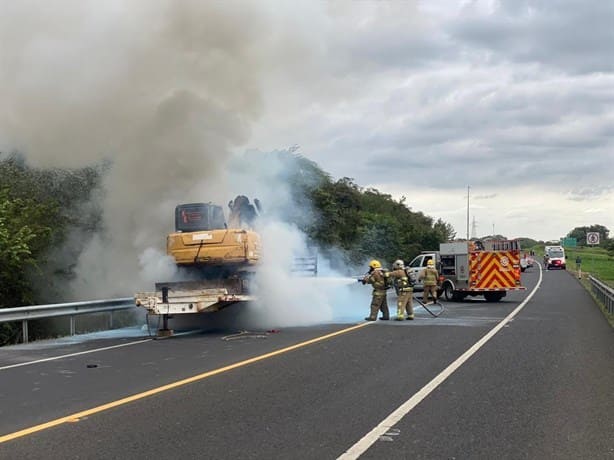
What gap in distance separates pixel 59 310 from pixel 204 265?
2.97m

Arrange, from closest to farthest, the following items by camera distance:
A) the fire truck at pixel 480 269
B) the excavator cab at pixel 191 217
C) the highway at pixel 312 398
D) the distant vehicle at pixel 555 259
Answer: the highway at pixel 312 398
the excavator cab at pixel 191 217
the fire truck at pixel 480 269
the distant vehicle at pixel 555 259

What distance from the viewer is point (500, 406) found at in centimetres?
681

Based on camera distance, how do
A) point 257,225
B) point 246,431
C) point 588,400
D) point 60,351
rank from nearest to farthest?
point 246,431 < point 588,400 < point 60,351 < point 257,225

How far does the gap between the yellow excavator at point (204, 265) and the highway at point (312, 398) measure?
961mm

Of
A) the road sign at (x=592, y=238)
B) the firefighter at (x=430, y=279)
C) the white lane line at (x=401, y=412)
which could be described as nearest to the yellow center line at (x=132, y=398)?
the white lane line at (x=401, y=412)

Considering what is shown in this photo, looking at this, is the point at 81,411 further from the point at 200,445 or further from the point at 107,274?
the point at 107,274

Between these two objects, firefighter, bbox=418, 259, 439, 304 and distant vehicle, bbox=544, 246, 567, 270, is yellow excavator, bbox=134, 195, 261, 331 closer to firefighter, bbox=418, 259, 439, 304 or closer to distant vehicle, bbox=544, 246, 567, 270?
firefighter, bbox=418, 259, 439, 304

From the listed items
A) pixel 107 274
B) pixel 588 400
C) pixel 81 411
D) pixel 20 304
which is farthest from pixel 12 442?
pixel 20 304

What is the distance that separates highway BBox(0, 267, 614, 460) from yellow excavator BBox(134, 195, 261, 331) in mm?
961

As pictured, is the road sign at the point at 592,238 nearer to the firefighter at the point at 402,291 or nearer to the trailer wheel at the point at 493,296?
the trailer wheel at the point at 493,296

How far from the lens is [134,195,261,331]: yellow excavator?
13359 millimetres

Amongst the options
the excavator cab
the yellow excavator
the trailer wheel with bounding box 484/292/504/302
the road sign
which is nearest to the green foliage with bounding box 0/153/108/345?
the excavator cab

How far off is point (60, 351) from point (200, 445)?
22.1 feet

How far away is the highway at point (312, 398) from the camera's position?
539 cm
